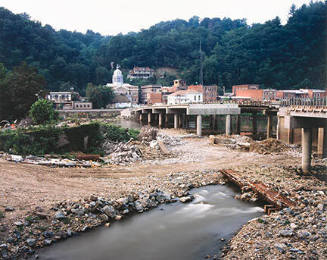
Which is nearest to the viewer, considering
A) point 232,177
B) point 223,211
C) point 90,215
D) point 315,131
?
point 90,215

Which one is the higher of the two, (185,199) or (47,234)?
(185,199)

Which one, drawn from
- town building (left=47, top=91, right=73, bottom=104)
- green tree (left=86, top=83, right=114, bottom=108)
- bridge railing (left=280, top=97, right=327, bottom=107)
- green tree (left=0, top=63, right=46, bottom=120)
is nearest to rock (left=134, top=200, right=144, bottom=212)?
bridge railing (left=280, top=97, right=327, bottom=107)

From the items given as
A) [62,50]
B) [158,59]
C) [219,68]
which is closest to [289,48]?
[219,68]

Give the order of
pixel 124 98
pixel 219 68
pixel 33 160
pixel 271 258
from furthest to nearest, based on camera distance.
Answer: pixel 219 68
pixel 124 98
pixel 33 160
pixel 271 258

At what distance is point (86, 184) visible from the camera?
19938 millimetres

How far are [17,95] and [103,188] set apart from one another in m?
43.3

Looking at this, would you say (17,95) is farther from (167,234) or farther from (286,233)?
(286,233)

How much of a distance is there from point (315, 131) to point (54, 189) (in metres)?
31.7

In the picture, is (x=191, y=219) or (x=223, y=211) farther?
(x=223, y=211)

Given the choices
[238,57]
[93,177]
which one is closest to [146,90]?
[238,57]

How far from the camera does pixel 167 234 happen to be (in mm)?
15273

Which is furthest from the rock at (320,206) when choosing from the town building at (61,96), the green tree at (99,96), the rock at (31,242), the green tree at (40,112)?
the town building at (61,96)

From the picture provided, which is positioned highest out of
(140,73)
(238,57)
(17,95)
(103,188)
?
(238,57)

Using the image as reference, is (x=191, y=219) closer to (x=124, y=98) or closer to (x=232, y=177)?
(x=232, y=177)
